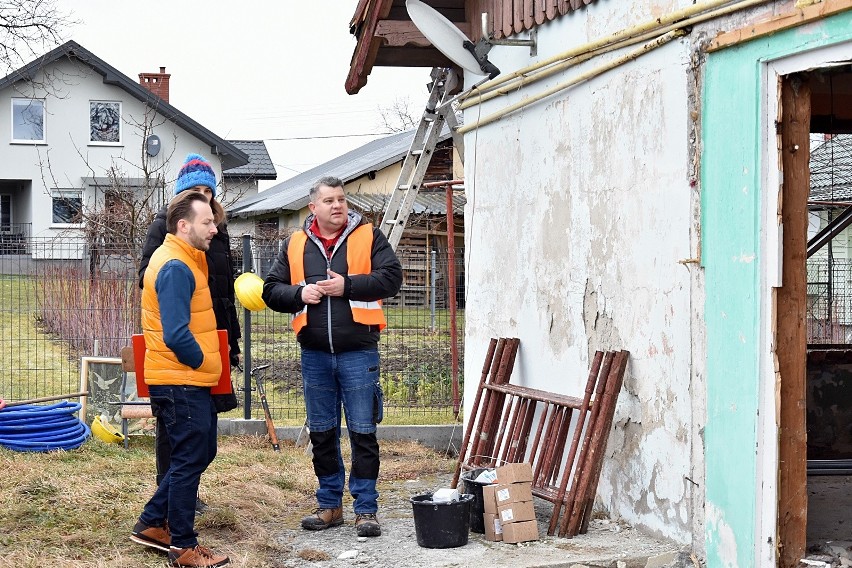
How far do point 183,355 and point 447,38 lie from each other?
3.48m

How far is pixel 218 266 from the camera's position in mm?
6520

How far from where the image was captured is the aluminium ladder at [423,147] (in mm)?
9062

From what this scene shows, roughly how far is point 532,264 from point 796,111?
2.84 m

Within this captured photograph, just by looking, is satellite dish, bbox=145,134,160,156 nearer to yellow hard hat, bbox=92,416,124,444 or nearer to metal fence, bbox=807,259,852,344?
yellow hard hat, bbox=92,416,124,444

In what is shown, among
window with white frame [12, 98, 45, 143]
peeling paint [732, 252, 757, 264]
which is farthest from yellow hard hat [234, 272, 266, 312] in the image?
window with white frame [12, 98, 45, 143]

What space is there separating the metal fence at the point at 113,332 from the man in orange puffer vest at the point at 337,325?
14.3ft

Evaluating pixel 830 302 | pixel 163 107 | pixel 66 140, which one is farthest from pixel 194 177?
pixel 66 140

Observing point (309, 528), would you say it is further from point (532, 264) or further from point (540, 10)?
point (540, 10)

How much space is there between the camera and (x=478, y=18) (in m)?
8.37

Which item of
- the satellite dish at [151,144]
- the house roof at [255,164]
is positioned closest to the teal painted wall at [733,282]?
the satellite dish at [151,144]

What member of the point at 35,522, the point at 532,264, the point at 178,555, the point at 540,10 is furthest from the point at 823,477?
the point at 35,522

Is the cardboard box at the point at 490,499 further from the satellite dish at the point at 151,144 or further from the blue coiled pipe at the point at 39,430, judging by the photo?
the satellite dish at the point at 151,144

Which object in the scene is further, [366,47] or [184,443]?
[366,47]

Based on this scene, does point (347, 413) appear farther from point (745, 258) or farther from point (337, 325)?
point (745, 258)
